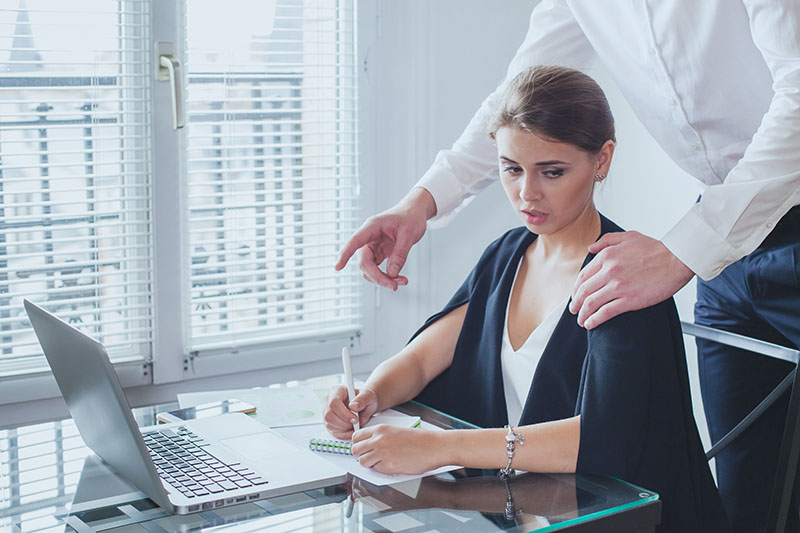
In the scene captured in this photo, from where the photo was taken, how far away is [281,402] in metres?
1.60

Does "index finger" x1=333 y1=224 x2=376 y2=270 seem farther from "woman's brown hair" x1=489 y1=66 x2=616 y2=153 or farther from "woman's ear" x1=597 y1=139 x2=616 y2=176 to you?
"woman's ear" x1=597 y1=139 x2=616 y2=176

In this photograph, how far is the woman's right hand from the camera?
144cm

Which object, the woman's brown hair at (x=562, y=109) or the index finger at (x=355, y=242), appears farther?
the index finger at (x=355, y=242)

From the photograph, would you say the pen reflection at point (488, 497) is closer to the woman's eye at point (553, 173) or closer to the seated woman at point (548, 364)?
the seated woman at point (548, 364)

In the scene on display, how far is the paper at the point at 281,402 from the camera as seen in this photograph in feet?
4.93

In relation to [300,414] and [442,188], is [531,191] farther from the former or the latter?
[300,414]

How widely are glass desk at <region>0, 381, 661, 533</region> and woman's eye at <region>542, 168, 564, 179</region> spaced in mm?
533

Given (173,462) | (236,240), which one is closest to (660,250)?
(173,462)

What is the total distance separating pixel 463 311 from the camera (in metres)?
1.74

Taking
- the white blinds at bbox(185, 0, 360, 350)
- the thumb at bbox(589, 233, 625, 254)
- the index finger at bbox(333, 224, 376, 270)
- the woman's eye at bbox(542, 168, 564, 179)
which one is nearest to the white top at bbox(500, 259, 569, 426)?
the thumb at bbox(589, 233, 625, 254)

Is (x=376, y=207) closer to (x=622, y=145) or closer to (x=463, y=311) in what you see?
(x=622, y=145)

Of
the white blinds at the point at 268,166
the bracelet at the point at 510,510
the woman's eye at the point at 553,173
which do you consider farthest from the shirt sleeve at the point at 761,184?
the white blinds at the point at 268,166

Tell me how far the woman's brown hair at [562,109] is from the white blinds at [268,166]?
1.18 metres

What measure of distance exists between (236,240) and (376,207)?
0.47 m
